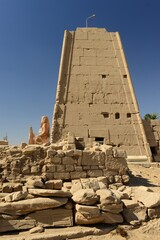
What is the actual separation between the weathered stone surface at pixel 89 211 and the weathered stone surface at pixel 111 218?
0.20 metres

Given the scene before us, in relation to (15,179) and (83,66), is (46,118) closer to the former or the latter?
(83,66)

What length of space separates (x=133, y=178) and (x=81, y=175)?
2.40m

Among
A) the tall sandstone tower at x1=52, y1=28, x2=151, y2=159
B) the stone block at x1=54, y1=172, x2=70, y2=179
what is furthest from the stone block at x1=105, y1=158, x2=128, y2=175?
the tall sandstone tower at x1=52, y1=28, x2=151, y2=159

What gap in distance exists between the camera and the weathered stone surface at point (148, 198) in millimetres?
4945

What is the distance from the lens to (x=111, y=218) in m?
4.63

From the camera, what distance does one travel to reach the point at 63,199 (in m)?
4.85

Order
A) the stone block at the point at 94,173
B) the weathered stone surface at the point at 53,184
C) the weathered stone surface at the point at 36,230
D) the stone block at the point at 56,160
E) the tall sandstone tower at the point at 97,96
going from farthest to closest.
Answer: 1. the tall sandstone tower at the point at 97,96
2. the stone block at the point at 94,173
3. the stone block at the point at 56,160
4. the weathered stone surface at the point at 53,184
5. the weathered stone surface at the point at 36,230

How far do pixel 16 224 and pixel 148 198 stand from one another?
3.12 m

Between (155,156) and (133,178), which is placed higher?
(155,156)

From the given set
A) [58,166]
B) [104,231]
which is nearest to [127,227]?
[104,231]

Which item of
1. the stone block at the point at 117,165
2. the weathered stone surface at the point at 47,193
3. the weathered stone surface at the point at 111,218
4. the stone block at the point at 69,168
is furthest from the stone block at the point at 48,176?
the weathered stone surface at the point at 111,218

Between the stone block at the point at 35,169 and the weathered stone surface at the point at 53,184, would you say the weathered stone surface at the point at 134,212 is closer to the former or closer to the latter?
the weathered stone surface at the point at 53,184

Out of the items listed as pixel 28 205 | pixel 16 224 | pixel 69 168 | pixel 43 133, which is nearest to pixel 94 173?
pixel 69 168

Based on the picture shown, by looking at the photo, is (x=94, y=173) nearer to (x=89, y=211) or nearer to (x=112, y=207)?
(x=112, y=207)
